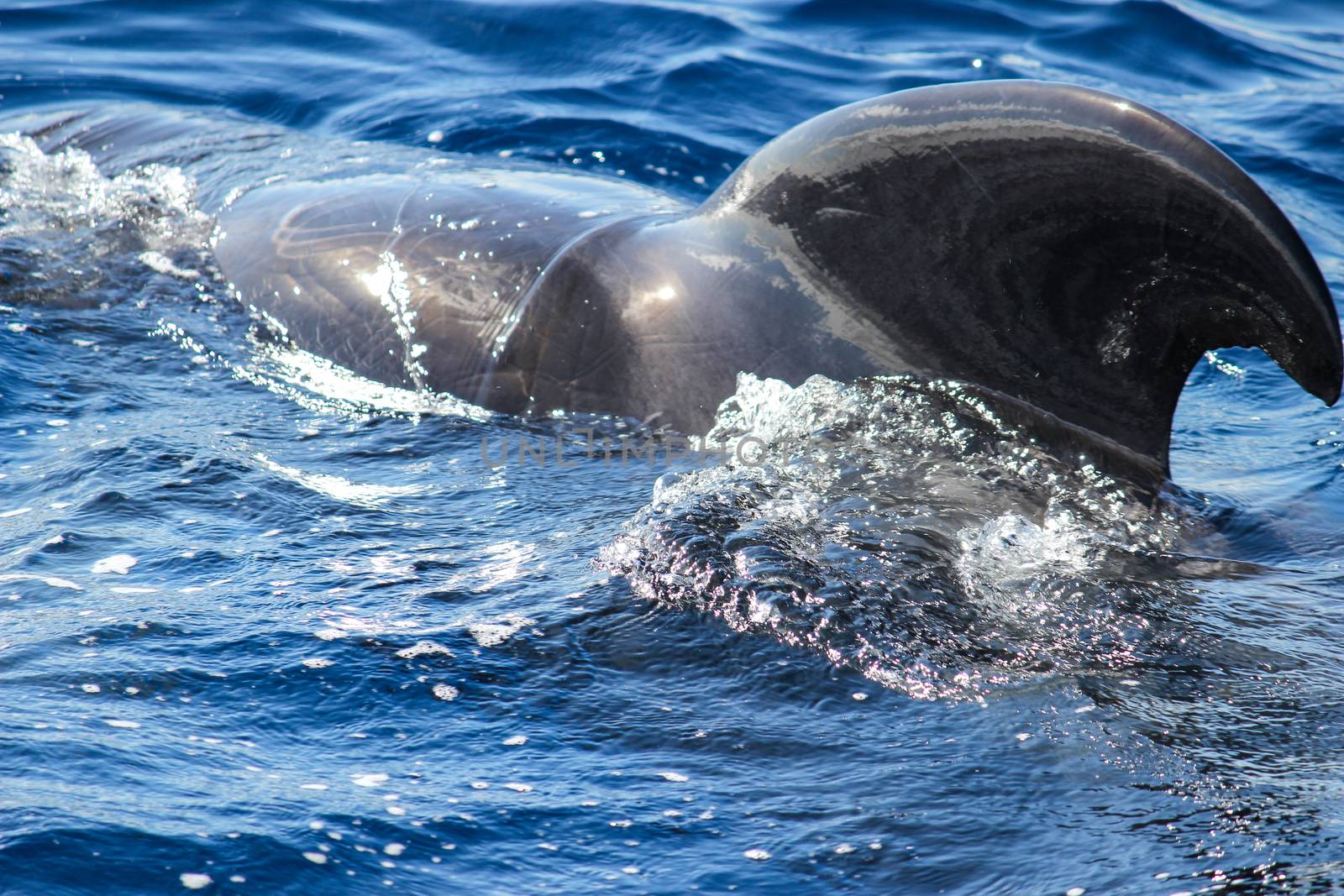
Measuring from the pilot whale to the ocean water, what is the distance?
6.0 inches

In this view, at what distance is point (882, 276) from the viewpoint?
4230mm

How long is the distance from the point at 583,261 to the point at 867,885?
2694 mm

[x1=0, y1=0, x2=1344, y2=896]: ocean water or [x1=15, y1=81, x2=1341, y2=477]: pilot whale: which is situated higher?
[x1=15, y1=81, x2=1341, y2=477]: pilot whale

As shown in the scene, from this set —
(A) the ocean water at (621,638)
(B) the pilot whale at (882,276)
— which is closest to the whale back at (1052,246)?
(B) the pilot whale at (882,276)

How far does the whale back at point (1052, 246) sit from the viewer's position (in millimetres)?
3666

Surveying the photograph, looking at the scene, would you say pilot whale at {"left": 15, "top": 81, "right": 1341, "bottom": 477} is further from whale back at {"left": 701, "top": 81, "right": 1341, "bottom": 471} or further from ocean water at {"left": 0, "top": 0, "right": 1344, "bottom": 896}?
ocean water at {"left": 0, "top": 0, "right": 1344, "bottom": 896}

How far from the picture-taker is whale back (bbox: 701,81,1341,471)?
3.67 meters

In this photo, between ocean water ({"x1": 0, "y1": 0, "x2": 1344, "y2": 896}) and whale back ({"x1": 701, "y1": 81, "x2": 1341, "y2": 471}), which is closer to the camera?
ocean water ({"x1": 0, "y1": 0, "x2": 1344, "y2": 896})

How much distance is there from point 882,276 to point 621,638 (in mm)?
1479

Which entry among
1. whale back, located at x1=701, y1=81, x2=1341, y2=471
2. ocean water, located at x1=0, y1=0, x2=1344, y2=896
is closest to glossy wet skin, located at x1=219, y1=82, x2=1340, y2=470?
whale back, located at x1=701, y1=81, x2=1341, y2=471

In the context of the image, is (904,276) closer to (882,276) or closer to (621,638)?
(882,276)

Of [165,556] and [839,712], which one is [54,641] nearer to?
[165,556]

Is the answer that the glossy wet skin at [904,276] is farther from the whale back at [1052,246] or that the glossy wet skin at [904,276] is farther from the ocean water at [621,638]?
the ocean water at [621,638]

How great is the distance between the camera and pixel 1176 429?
5777 mm
